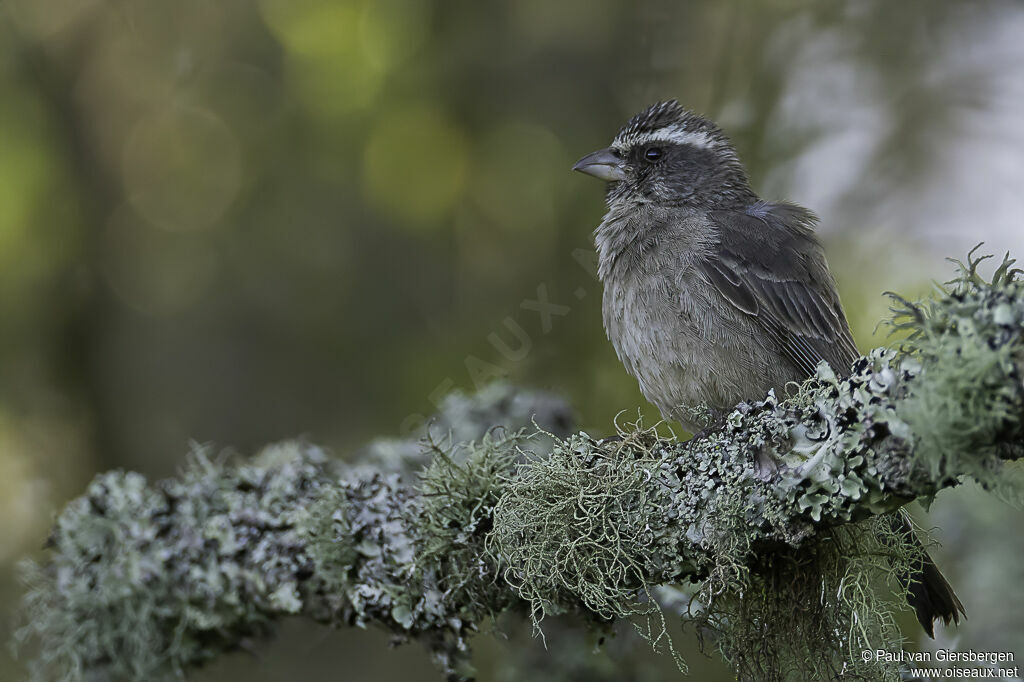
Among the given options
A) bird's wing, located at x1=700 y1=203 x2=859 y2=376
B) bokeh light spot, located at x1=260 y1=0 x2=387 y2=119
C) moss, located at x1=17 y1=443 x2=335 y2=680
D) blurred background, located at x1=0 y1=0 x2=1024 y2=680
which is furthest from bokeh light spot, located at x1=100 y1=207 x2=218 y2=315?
bird's wing, located at x1=700 y1=203 x2=859 y2=376

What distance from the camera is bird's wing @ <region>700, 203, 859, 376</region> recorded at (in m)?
4.39

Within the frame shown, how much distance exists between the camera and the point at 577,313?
612 cm

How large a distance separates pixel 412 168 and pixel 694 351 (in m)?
2.80

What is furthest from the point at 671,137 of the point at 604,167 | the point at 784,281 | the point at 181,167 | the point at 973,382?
the point at 181,167

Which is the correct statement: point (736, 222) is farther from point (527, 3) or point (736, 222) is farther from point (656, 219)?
point (527, 3)

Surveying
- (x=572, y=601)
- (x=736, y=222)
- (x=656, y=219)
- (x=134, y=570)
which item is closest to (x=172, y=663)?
(x=134, y=570)

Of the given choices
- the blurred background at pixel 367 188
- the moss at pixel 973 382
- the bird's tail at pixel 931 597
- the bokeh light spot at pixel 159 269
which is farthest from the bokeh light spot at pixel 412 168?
the moss at pixel 973 382

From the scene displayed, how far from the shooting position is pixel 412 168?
6.26 meters

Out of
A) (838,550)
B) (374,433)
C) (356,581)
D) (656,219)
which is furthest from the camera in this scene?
(374,433)

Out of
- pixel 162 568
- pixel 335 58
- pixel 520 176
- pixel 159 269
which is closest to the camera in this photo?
pixel 162 568

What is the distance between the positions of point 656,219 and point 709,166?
1.95 feet

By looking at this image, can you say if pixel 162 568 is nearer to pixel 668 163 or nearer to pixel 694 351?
pixel 694 351

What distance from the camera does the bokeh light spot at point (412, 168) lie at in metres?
6.23

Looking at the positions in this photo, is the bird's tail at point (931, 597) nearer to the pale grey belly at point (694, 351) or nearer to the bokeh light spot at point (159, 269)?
the pale grey belly at point (694, 351)
